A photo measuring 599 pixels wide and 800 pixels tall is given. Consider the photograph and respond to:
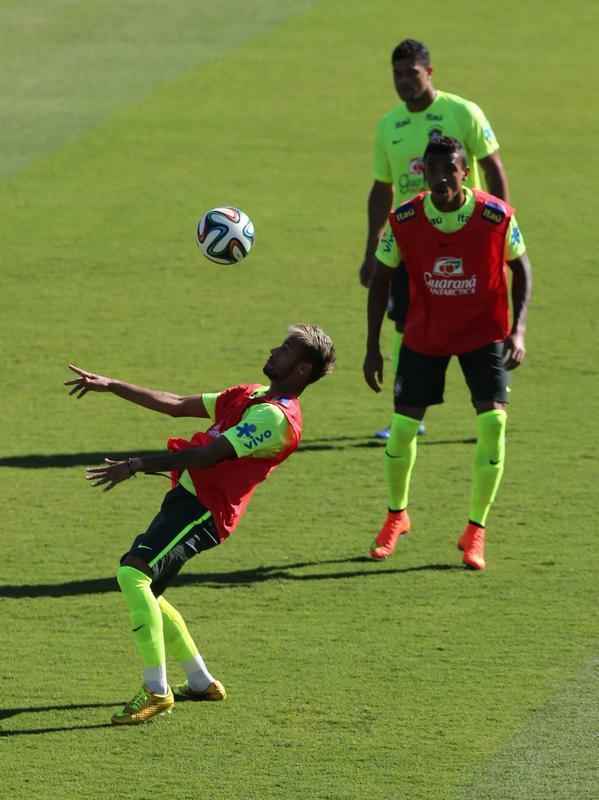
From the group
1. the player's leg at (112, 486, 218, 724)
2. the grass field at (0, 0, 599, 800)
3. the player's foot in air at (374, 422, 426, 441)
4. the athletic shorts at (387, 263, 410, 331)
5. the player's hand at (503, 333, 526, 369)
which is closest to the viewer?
the grass field at (0, 0, 599, 800)

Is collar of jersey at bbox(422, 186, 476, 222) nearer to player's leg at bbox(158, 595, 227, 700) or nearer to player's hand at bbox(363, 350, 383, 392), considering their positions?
player's hand at bbox(363, 350, 383, 392)

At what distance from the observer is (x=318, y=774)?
25.1 feet

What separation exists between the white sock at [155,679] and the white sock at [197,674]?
240 millimetres

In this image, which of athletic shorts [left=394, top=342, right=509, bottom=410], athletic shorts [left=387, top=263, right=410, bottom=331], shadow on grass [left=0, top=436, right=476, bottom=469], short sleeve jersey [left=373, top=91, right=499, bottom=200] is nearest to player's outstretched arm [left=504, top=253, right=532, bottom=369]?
athletic shorts [left=394, top=342, right=509, bottom=410]

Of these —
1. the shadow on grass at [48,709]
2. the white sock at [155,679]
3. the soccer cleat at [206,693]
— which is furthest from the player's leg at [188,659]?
the shadow on grass at [48,709]

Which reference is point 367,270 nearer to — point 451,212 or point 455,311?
point 455,311

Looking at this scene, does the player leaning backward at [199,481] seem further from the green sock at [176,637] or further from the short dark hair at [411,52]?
the short dark hair at [411,52]

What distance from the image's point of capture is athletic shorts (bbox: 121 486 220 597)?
8.26 metres

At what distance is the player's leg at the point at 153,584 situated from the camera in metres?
8.16

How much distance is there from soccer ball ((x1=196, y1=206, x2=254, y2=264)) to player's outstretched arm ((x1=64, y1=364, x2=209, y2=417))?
212 cm

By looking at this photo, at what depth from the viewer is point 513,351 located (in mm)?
10062

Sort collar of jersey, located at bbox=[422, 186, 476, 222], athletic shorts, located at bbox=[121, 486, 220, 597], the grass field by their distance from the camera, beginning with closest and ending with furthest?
1. the grass field
2. athletic shorts, located at bbox=[121, 486, 220, 597]
3. collar of jersey, located at bbox=[422, 186, 476, 222]

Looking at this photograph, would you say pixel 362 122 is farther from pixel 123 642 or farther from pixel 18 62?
pixel 123 642

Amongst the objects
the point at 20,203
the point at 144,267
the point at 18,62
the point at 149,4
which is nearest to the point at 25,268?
the point at 144,267
